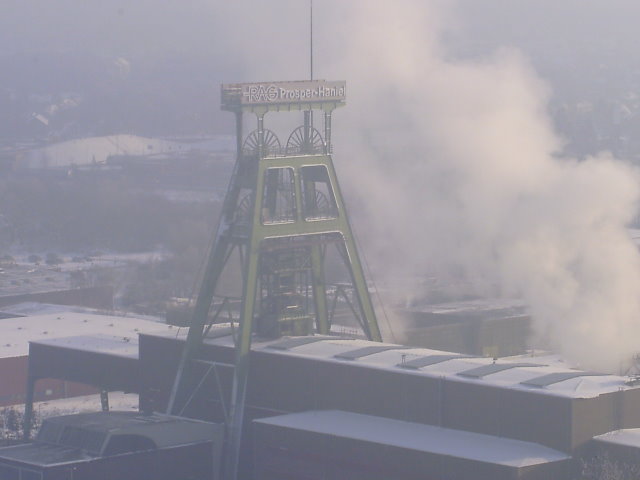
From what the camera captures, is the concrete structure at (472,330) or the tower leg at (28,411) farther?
the concrete structure at (472,330)

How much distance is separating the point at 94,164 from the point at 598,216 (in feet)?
195

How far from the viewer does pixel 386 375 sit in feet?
80.9

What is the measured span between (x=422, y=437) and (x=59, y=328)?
1655cm

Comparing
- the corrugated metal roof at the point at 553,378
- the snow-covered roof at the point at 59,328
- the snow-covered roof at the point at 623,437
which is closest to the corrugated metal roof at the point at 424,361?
the corrugated metal roof at the point at 553,378

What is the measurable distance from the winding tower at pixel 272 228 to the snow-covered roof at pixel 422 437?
196cm

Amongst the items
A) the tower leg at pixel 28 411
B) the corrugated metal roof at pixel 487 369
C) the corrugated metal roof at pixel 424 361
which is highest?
the corrugated metal roof at pixel 424 361

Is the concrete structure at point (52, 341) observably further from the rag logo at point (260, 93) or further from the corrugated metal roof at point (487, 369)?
the corrugated metal roof at point (487, 369)

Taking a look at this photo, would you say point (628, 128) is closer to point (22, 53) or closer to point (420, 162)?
point (420, 162)

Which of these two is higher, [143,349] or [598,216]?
[598,216]

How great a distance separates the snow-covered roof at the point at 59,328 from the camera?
36.0 meters

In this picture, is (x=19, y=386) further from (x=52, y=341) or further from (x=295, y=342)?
(x=295, y=342)

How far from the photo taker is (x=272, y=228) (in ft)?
88.1

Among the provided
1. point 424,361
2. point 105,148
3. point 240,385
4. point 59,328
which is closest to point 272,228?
point 240,385

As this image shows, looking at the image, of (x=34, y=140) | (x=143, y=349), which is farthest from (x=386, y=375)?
(x=34, y=140)
